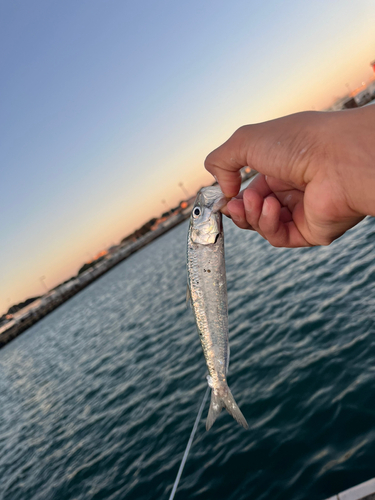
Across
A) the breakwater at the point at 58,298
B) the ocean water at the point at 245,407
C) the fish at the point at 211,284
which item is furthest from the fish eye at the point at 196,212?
the breakwater at the point at 58,298

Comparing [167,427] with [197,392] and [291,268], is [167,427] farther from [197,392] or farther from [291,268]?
[291,268]

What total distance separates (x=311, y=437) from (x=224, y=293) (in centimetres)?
500

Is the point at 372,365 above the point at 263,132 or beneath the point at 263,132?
beneath

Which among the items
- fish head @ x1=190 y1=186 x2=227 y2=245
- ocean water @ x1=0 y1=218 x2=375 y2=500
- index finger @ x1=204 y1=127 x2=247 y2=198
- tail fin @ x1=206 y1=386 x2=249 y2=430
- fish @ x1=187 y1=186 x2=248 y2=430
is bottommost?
ocean water @ x1=0 y1=218 x2=375 y2=500

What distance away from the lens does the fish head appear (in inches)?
123

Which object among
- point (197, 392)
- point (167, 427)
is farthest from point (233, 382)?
point (167, 427)

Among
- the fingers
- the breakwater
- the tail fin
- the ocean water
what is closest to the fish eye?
the fingers

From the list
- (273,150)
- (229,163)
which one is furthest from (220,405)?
(273,150)

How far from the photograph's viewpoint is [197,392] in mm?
10906

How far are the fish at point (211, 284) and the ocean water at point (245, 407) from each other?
11.3 feet

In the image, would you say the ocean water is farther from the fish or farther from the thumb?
the thumb

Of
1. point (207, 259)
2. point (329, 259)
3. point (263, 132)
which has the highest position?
point (263, 132)

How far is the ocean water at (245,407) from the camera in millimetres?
6441

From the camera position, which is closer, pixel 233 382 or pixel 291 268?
pixel 233 382
